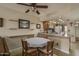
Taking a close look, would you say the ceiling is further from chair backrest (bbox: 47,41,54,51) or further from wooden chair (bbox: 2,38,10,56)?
wooden chair (bbox: 2,38,10,56)

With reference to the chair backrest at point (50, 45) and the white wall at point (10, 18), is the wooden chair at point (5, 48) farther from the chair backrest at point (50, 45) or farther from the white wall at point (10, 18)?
the chair backrest at point (50, 45)

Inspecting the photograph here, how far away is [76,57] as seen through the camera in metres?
1.79

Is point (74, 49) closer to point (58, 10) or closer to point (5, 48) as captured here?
point (58, 10)

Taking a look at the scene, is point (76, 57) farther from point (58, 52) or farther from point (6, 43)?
point (6, 43)

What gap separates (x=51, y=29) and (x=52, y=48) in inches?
12.5

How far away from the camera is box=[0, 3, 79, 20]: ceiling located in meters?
1.73

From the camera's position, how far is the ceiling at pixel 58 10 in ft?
5.68

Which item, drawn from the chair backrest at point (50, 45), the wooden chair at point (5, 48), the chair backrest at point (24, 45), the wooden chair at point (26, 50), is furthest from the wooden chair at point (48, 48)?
the wooden chair at point (5, 48)

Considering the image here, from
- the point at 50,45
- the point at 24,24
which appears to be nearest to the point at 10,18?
the point at 24,24

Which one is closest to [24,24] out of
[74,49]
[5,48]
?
[5,48]

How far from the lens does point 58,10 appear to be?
176 cm

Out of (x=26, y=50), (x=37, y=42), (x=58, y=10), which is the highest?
(x=58, y=10)

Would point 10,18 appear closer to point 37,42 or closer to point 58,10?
point 37,42

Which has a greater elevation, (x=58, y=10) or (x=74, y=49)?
(x=58, y=10)
